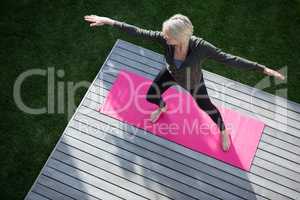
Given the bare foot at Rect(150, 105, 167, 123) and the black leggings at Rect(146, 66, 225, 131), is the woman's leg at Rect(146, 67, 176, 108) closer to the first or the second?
the black leggings at Rect(146, 66, 225, 131)

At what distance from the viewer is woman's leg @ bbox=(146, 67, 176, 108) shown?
482 centimetres

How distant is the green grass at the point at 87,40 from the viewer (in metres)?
5.79

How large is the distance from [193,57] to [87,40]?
2.74m

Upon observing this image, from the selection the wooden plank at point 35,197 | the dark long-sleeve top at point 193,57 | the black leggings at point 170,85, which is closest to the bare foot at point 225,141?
the black leggings at point 170,85

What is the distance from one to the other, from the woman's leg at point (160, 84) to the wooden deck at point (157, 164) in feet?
2.00

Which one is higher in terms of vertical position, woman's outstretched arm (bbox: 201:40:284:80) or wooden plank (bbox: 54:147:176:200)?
woman's outstretched arm (bbox: 201:40:284:80)

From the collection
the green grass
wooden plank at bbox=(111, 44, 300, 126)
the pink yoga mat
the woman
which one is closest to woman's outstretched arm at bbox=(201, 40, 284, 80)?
the woman

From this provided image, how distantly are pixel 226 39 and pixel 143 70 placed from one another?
1436mm

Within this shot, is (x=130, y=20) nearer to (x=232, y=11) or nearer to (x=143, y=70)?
(x=143, y=70)

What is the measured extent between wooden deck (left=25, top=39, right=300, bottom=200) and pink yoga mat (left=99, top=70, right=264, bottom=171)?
→ 9cm

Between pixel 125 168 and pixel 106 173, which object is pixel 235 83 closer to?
pixel 125 168

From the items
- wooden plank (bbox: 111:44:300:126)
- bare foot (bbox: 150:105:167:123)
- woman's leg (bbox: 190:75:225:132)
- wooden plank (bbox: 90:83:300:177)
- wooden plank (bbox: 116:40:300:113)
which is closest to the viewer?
woman's leg (bbox: 190:75:225:132)

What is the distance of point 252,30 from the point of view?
663 cm

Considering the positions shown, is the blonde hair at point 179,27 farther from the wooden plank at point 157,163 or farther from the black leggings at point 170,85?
the wooden plank at point 157,163
